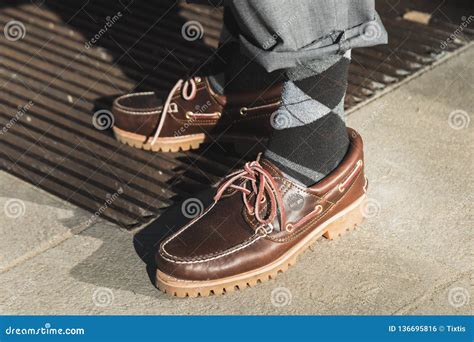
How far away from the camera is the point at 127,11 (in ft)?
11.3

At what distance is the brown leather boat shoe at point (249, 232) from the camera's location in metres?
2.01

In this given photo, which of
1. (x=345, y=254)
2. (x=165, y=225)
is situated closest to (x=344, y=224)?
(x=345, y=254)

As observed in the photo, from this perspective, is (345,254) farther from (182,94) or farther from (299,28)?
(182,94)

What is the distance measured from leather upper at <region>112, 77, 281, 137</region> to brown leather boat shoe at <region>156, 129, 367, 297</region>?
0.37 m

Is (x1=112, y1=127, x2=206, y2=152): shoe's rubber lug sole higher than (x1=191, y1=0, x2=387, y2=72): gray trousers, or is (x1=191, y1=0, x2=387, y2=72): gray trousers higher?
(x1=191, y1=0, x2=387, y2=72): gray trousers

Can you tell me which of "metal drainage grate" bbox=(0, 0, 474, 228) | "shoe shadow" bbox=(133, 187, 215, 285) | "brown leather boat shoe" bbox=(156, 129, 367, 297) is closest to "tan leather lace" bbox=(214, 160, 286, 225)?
"brown leather boat shoe" bbox=(156, 129, 367, 297)

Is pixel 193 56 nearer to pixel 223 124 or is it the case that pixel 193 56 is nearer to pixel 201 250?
pixel 223 124

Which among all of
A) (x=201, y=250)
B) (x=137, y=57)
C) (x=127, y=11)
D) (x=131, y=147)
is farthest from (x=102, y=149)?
(x=127, y=11)

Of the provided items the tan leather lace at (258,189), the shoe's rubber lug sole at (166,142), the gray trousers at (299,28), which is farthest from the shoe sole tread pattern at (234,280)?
the shoe's rubber lug sole at (166,142)

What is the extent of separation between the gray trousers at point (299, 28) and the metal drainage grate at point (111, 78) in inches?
23.9

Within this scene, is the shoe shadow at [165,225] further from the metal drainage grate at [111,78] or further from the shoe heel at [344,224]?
the shoe heel at [344,224]

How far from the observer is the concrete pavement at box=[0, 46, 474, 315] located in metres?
1.99

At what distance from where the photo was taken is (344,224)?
2195 mm

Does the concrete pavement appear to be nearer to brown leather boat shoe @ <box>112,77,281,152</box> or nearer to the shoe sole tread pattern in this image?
the shoe sole tread pattern
